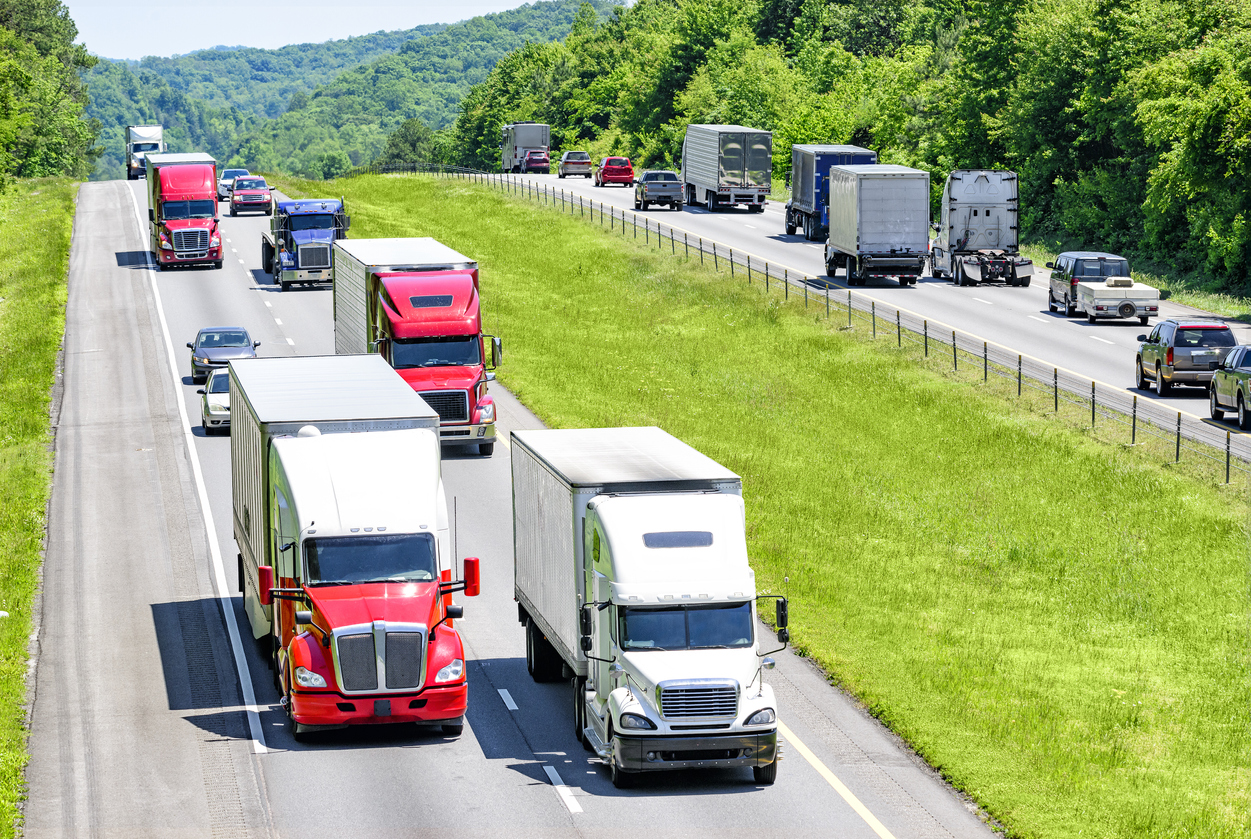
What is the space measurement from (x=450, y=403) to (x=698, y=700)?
64.0ft

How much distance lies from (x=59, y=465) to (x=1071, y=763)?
25951 mm

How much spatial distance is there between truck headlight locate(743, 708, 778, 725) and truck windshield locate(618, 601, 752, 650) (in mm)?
798

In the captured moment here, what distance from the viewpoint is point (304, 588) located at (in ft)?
64.8

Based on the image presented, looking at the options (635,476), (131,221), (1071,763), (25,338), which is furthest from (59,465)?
(131,221)

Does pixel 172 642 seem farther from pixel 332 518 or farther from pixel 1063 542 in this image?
pixel 1063 542

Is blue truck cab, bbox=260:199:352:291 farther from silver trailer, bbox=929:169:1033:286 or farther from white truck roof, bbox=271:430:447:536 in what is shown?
white truck roof, bbox=271:430:447:536

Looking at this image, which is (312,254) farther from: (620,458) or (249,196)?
(620,458)

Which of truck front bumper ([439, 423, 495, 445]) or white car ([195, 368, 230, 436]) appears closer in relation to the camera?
truck front bumper ([439, 423, 495, 445])

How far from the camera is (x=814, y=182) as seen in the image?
228ft

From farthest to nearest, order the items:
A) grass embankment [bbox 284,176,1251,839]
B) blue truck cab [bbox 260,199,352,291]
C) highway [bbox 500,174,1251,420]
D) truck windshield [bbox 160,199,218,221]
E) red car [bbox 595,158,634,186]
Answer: red car [bbox 595,158,634,186] → truck windshield [bbox 160,199,218,221] → blue truck cab [bbox 260,199,352,291] → highway [bbox 500,174,1251,420] → grass embankment [bbox 284,176,1251,839]

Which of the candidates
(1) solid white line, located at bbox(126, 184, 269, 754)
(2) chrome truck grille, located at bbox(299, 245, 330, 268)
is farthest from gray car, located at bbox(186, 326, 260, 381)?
(2) chrome truck grille, located at bbox(299, 245, 330, 268)

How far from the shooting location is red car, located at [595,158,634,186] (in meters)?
99.8

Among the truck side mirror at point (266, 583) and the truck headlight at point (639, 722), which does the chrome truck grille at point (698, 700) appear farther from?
the truck side mirror at point (266, 583)

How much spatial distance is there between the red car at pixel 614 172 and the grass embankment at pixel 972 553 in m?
44.1
